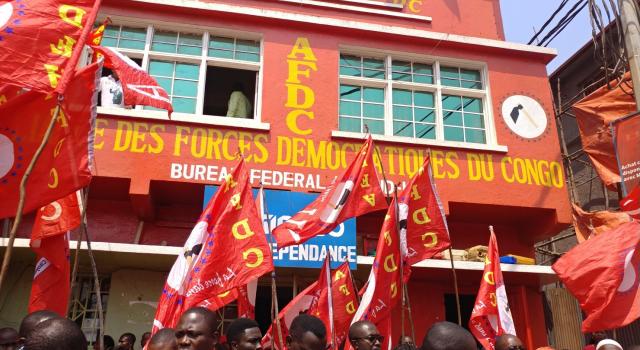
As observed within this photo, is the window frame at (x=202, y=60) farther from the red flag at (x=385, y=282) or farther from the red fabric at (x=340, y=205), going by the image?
the red flag at (x=385, y=282)

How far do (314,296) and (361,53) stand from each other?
193 inches

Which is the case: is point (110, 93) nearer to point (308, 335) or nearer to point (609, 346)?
point (308, 335)

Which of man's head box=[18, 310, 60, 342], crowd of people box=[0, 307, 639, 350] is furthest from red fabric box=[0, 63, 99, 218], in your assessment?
crowd of people box=[0, 307, 639, 350]

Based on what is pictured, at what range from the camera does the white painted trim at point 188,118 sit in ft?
27.5

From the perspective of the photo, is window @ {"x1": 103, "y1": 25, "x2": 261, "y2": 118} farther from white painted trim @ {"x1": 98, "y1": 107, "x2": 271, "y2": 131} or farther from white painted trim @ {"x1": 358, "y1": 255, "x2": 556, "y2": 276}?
white painted trim @ {"x1": 358, "y1": 255, "x2": 556, "y2": 276}

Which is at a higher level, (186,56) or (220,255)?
(186,56)

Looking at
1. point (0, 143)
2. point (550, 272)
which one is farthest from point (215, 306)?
point (550, 272)

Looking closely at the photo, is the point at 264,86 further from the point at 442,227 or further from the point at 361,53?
the point at 442,227

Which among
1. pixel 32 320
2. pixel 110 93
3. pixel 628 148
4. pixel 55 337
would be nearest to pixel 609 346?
pixel 628 148

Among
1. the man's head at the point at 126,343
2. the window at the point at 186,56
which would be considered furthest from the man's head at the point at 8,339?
the window at the point at 186,56

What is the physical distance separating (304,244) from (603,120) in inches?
220

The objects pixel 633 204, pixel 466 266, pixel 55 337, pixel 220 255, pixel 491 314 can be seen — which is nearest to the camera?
pixel 55 337

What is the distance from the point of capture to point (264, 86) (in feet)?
29.8

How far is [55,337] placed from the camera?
240 centimetres
